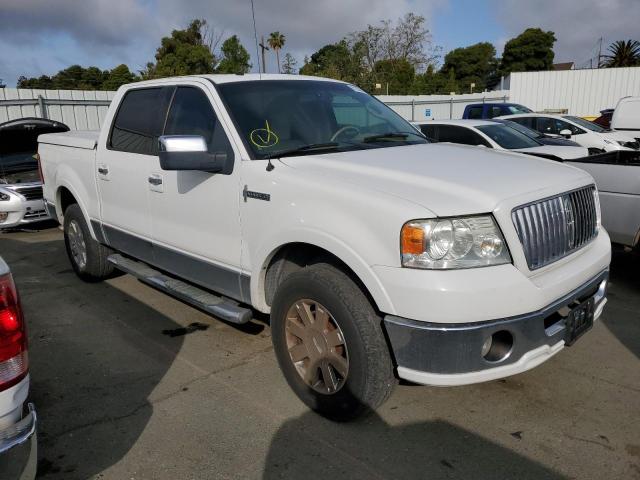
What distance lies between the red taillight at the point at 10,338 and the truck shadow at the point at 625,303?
388 centimetres

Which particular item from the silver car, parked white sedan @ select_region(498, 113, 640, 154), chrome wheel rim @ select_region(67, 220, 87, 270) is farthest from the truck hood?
parked white sedan @ select_region(498, 113, 640, 154)

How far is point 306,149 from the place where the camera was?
11.7 ft

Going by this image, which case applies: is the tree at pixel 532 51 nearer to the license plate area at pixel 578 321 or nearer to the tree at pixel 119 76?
the tree at pixel 119 76

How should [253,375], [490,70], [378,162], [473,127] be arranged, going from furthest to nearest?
1. [490,70]
2. [473,127]
3. [253,375]
4. [378,162]

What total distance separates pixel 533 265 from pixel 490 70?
7825 centimetres

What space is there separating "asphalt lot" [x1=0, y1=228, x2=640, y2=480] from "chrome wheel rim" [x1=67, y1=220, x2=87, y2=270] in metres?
1.24

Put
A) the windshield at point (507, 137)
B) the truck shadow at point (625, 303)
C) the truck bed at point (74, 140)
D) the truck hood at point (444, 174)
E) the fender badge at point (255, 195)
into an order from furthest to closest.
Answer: the windshield at point (507, 137)
the truck bed at point (74, 140)
the truck shadow at point (625, 303)
the fender badge at point (255, 195)
the truck hood at point (444, 174)

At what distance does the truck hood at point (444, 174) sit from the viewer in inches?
106

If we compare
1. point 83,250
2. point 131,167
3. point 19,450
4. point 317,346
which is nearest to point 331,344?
point 317,346

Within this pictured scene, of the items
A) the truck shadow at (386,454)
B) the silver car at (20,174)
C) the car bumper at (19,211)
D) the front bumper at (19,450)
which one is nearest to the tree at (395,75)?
the silver car at (20,174)

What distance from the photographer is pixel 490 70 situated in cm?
7431

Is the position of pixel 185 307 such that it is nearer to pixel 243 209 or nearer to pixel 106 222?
pixel 106 222

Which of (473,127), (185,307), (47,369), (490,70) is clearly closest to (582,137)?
(473,127)

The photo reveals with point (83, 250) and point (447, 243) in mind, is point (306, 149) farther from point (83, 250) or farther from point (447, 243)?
point (83, 250)
